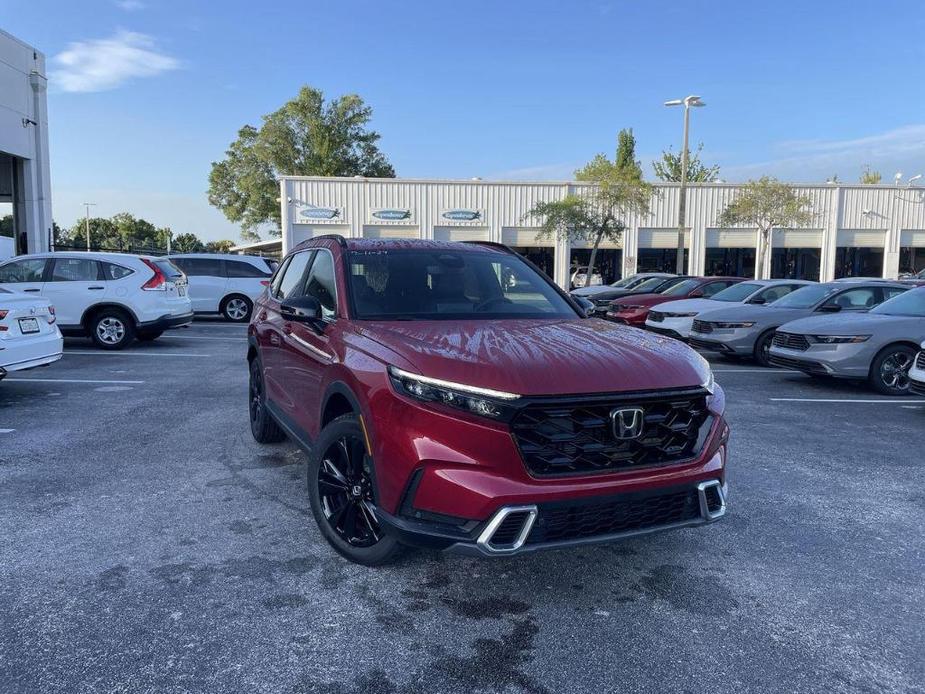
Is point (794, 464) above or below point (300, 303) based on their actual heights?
below

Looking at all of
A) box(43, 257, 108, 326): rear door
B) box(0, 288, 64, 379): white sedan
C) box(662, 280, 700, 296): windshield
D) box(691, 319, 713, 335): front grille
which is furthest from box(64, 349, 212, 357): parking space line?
box(662, 280, 700, 296): windshield

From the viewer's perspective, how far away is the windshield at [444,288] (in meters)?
4.16

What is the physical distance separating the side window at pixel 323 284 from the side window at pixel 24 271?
29.9ft

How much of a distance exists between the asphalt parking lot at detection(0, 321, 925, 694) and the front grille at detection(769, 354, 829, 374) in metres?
3.70

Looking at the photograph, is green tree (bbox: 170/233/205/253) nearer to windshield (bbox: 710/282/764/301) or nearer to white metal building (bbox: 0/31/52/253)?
white metal building (bbox: 0/31/52/253)

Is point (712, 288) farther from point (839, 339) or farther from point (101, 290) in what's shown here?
point (101, 290)

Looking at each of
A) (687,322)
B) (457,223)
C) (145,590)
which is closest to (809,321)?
(687,322)

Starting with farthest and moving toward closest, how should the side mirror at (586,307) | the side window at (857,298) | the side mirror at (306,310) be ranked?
the side window at (857,298), the side mirror at (586,307), the side mirror at (306,310)

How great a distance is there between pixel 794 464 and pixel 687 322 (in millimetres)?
8024

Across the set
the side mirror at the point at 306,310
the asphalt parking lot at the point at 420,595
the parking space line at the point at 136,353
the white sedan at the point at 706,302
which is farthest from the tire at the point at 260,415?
the white sedan at the point at 706,302

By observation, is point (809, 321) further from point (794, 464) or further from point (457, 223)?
point (457, 223)

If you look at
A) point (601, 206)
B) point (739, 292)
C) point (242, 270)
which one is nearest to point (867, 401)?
point (739, 292)

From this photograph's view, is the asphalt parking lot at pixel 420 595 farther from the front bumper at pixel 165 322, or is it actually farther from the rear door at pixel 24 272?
the rear door at pixel 24 272

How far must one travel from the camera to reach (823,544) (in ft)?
13.2
